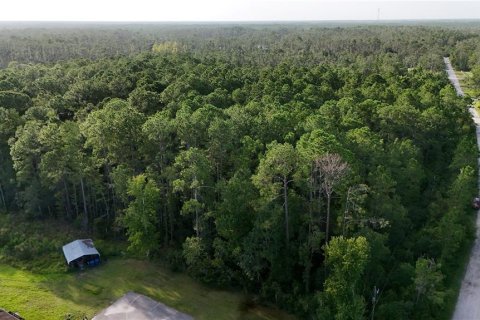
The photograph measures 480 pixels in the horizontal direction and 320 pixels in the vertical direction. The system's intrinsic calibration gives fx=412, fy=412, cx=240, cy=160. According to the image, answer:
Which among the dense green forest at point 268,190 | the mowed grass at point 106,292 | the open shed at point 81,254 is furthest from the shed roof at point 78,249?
the dense green forest at point 268,190

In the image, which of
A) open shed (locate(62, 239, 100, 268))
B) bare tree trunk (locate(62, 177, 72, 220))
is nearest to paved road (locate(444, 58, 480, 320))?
open shed (locate(62, 239, 100, 268))

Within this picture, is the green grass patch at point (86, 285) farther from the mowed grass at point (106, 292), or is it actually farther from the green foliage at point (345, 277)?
the green foliage at point (345, 277)

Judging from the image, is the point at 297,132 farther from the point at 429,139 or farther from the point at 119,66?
the point at 119,66

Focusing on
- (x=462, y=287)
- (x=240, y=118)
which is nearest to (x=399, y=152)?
(x=462, y=287)

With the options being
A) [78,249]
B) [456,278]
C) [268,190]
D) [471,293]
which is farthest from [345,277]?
[78,249]

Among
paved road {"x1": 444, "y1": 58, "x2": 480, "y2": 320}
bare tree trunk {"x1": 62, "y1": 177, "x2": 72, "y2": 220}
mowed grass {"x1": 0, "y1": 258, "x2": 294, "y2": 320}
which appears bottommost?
mowed grass {"x1": 0, "y1": 258, "x2": 294, "y2": 320}

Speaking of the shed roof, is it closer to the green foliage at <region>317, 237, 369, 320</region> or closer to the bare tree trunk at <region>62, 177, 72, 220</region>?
the bare tree trunk at <region>62, 177, 72, 220</region>

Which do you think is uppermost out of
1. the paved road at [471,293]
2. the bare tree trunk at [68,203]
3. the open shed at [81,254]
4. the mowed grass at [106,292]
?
the bare tree trunk at [68,203]

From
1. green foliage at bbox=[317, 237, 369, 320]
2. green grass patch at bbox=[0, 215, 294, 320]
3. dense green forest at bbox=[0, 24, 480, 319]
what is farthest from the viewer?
green grass patch at bbox=[0, 215, 294, 320]
